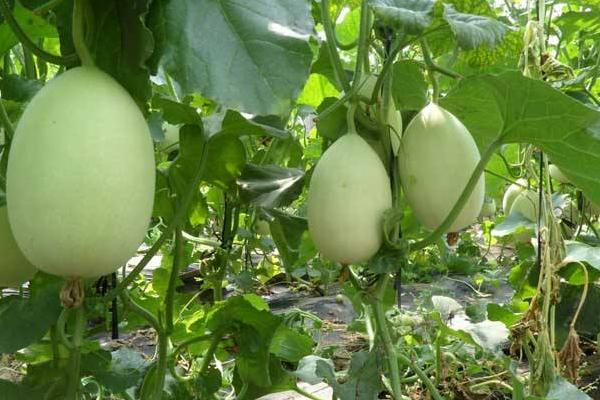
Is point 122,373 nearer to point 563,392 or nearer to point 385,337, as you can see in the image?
point 385,337

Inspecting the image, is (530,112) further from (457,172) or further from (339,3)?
(339,3)

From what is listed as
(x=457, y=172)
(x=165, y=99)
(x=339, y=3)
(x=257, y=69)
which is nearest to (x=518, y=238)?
(x=339, y=3)

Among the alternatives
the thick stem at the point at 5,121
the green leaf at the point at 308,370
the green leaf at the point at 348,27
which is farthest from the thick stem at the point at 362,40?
the green leaf at the point at 348,27

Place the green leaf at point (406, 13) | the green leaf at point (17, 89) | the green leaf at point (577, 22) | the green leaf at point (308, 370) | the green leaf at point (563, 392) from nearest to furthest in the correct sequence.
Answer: the green leaf at point (406, 13)
the green leaf at point (17, 89)
the green leaf at point (563, 392)
the green leaf at point (308, 370)
the green leaf at point (577, 22)

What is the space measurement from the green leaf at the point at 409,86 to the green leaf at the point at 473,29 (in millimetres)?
222

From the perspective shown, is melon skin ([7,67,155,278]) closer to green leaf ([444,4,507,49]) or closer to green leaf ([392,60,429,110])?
green leaf ([444,4,507,49])

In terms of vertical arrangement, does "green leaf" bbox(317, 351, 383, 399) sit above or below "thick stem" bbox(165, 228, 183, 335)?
below

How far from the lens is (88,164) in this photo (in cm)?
49

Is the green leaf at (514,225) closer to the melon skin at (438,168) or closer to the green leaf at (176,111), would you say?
the melon skin at (438,168)

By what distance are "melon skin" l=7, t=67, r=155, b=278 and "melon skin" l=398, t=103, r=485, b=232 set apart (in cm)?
39

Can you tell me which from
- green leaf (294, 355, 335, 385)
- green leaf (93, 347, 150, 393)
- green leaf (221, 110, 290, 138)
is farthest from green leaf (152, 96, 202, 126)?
green leaf (294, 355, 335, 385)

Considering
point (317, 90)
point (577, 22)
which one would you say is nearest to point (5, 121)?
point (317, 90)

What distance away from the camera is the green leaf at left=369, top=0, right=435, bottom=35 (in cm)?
69

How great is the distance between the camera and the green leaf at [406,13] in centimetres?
69
